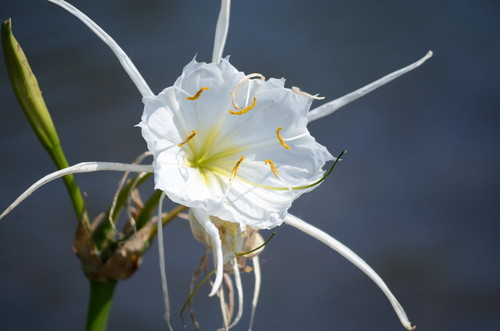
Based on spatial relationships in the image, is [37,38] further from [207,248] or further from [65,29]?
[207,248]

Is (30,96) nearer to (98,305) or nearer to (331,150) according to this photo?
(98,305)

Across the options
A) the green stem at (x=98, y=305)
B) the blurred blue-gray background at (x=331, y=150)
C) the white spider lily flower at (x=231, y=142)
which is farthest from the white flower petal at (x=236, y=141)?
the blurred blue-gray background at (x=331, y=150)

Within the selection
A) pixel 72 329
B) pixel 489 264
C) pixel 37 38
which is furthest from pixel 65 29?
pixel 489 264

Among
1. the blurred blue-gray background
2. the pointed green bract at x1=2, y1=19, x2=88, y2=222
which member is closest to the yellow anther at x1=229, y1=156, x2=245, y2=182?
the pointed green bract at x1=2, y1=19, x2=88, y2=222

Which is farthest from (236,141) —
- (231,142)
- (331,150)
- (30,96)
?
(331,150)

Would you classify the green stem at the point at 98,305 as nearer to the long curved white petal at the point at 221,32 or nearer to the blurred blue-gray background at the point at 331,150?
the long curved white petal at the point at 221,32

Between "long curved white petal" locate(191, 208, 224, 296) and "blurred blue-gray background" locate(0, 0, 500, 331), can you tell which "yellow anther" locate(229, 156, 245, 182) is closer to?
"long curved white petal" locate(191, 208, 224, 296)
